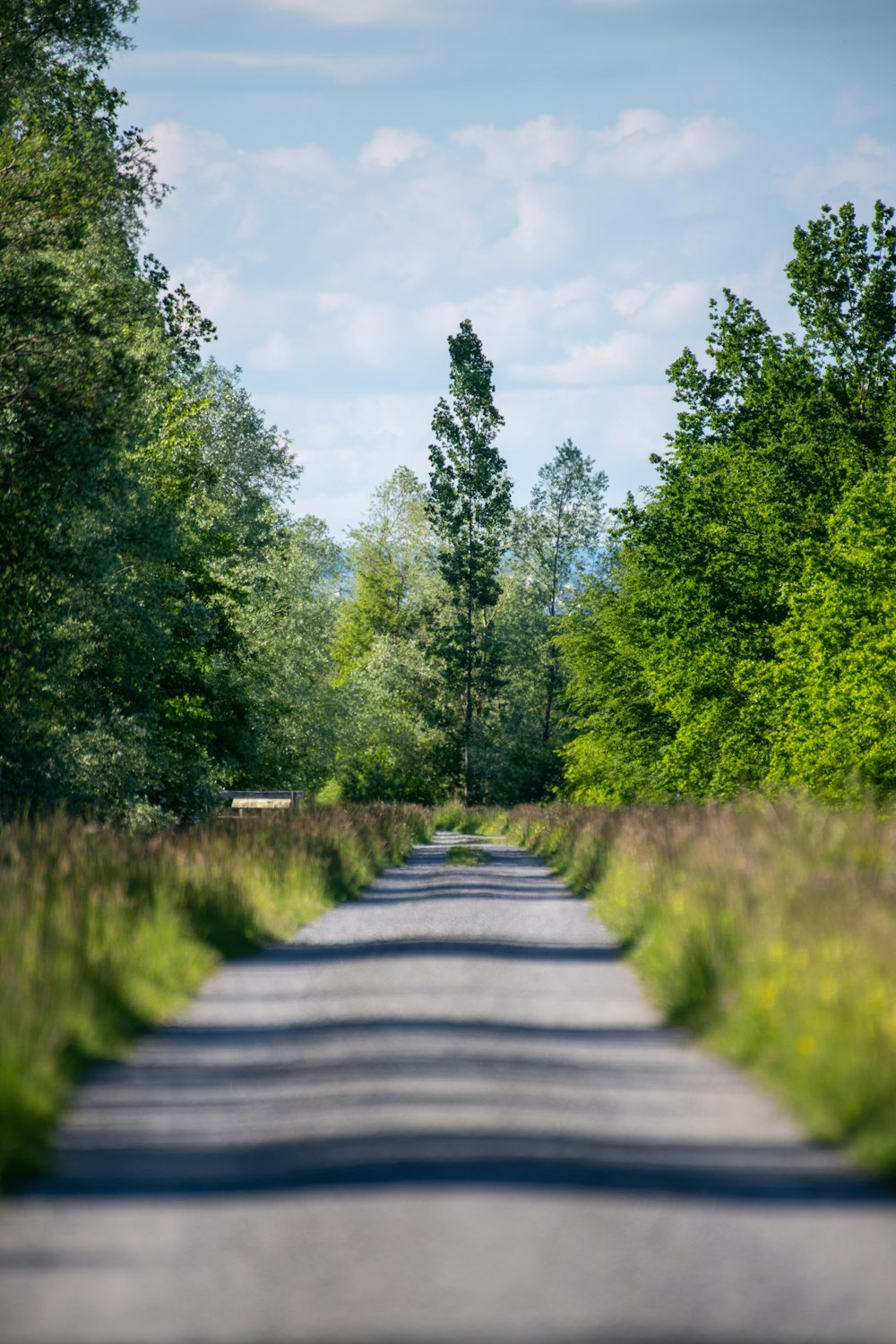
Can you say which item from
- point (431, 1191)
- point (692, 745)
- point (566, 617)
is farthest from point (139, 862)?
point (566, 617)

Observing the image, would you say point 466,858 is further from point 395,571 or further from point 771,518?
point 395,571

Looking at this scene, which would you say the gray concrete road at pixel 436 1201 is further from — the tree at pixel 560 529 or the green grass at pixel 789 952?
the tree at pixel 560 529

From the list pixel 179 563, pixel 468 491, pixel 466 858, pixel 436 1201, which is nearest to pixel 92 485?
pixel 466 858

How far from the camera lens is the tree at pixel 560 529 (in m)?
78.2

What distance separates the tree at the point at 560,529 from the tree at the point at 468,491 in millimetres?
12451

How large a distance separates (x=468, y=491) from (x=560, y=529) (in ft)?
53.5

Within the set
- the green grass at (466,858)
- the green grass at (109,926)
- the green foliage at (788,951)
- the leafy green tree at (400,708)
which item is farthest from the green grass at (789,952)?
the leafy green tree at (400,708)

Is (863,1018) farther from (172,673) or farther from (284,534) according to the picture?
(284,534)

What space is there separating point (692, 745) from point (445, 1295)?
37482 mm

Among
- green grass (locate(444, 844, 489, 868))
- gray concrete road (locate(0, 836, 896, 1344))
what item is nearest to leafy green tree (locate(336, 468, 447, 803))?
green grass (locate(444, 844, 489, 868))

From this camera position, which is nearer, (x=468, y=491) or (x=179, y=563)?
(x=179, y=563)

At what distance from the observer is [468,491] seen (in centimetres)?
6328

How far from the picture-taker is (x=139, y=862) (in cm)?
1355

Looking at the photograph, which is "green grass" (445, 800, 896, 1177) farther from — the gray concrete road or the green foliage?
the gray concrete road
